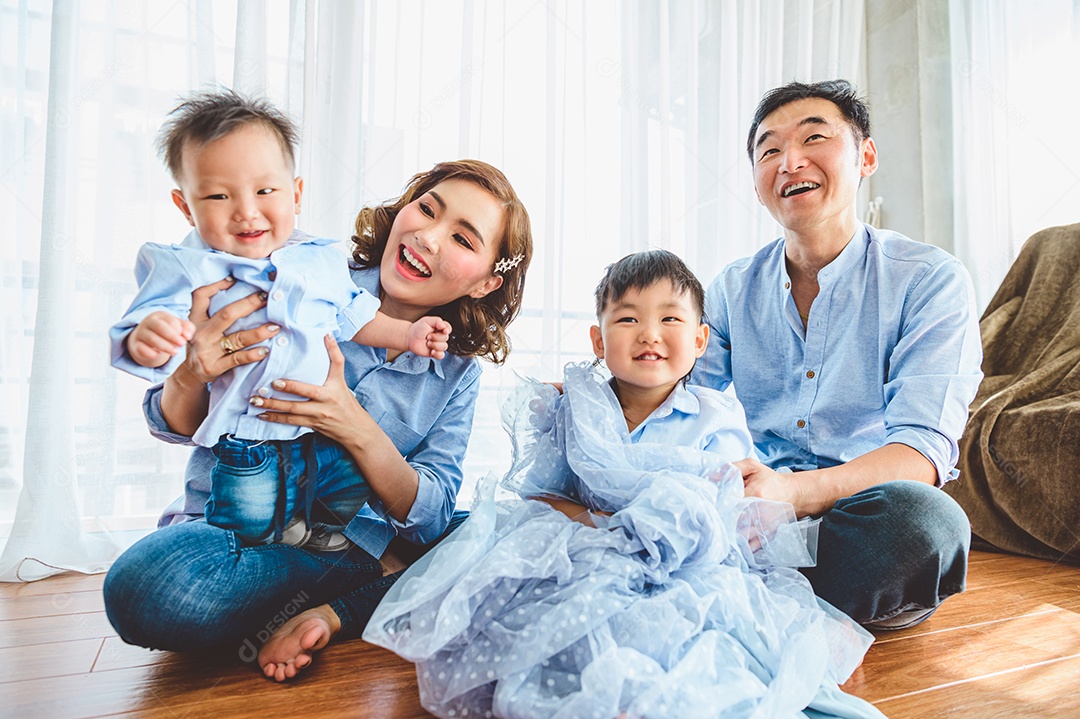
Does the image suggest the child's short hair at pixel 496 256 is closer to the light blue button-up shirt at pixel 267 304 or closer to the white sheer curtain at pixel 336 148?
the light blue button-up shirt at pixel 267 304

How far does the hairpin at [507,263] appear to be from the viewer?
1408mm

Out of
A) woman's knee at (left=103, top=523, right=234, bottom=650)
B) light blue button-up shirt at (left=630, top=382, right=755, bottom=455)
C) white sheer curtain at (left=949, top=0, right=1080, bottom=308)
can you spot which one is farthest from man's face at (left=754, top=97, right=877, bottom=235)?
white sheer curtain at (left=949, top=0, right=1080, bottom=308)

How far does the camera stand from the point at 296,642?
112 cm

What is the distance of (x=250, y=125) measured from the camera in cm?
105

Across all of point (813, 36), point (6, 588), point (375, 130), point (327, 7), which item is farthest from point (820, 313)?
point (813, 36)

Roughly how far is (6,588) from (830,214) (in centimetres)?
202

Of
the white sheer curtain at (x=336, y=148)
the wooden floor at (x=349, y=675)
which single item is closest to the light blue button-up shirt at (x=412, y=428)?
the wooden floor at (x=349, y=675)

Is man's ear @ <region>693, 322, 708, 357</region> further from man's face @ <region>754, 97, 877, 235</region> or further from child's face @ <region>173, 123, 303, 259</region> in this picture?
child's face @ <region>173, 123, 303, 259</region>

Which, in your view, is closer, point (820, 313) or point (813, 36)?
point (820, 313)

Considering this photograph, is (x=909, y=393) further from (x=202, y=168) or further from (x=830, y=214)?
(x=202, y=168)

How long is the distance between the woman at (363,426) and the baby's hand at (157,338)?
4.6 inches

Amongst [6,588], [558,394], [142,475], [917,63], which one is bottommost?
[6,588]

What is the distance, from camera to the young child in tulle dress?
881 millimetres

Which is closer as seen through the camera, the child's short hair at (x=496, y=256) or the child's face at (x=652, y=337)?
the child's face at (x=652, y=337)
